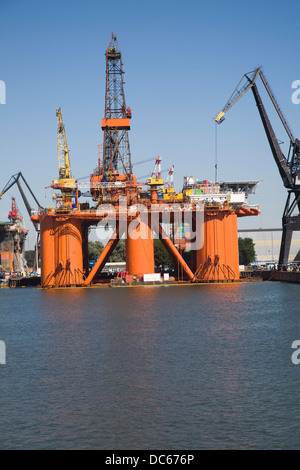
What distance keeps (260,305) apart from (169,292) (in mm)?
16760

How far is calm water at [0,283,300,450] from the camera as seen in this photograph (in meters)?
16.3

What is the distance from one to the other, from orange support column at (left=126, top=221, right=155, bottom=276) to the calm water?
25.5m

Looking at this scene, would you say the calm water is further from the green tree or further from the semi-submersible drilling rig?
the green tree

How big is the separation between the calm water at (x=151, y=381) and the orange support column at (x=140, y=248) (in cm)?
2546

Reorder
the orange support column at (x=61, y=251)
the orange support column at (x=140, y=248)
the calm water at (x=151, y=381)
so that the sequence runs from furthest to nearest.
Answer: the orange support column at (x=140, y=248), the orange support column at (x=61, y=251), the calm water at (x=151, y=381)

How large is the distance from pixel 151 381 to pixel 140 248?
4632cm

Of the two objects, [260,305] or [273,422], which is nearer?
[273,422]

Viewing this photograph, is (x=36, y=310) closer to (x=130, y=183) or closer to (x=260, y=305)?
(x=260, y=305)

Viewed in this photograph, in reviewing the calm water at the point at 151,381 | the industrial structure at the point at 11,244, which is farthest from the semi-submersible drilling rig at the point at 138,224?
the industrial structure at the point at 11,244

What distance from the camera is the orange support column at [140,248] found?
67812 millimetres

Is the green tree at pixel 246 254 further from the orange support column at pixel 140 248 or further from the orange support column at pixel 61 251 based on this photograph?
the orange support column at pixel 61 251

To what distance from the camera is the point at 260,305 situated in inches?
1852

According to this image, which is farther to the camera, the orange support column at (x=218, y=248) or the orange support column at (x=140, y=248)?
the orange support column at (x=218, y=248)
